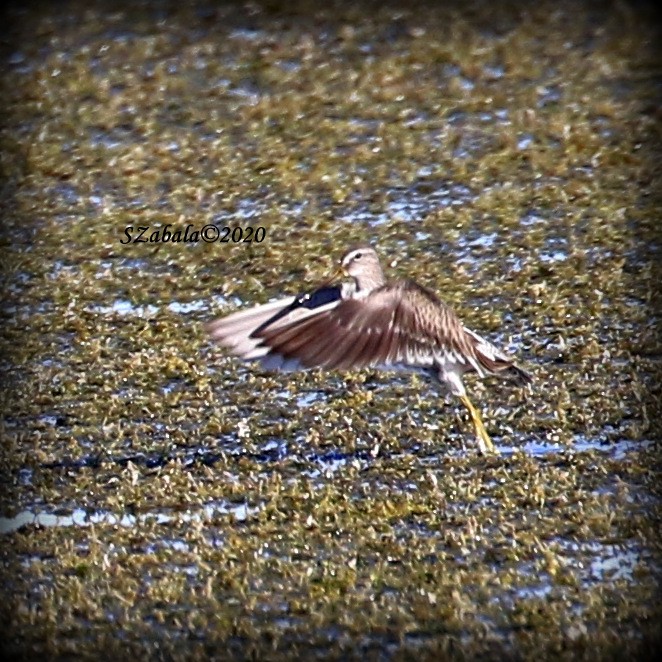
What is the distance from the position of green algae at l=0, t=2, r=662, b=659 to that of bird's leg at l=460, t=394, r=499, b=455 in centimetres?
11

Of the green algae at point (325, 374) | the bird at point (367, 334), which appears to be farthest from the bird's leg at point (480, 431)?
the green algae at point (325, 374)

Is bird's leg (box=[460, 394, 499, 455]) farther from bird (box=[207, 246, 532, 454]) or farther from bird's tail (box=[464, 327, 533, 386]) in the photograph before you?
bird's tail (box=[464, 327, 533, 386])

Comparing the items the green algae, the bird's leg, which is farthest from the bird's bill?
the bird's leg

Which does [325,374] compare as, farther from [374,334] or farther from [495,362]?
[374,334]

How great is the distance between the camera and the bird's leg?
688cm

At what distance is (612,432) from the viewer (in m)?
6.92

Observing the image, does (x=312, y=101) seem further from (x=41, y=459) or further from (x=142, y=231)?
(x=41, y=459)

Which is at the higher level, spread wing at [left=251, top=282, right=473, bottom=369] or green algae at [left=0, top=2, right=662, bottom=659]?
spread wing at [left=251, top=282, right=473, bottom=369]

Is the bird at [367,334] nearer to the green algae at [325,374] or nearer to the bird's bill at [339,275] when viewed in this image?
the bird's bill at [339,275]

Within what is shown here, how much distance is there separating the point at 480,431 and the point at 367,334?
93cm

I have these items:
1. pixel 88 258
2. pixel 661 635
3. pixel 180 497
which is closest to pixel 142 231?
pixel 88 258

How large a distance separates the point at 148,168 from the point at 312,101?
120 cm

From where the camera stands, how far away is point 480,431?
6961 millimetres

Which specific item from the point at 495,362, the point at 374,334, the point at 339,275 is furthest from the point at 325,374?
the point at 374,334
